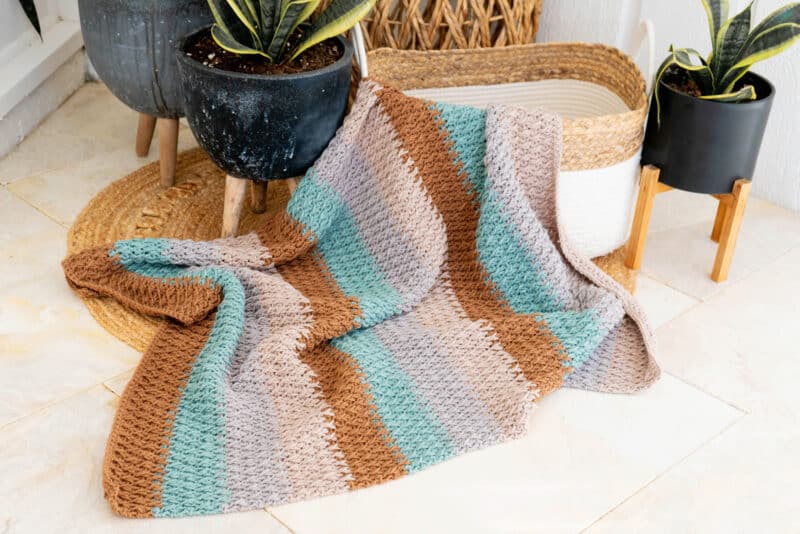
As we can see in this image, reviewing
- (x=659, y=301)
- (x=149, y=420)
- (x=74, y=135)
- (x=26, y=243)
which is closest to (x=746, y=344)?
(x=659, y=301)

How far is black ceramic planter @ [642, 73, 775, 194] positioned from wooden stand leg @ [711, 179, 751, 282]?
2 cm

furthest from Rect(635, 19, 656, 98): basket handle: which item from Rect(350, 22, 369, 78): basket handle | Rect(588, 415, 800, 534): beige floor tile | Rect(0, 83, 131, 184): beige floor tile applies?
Rect(0, 83, 131, 184): beige floor tile

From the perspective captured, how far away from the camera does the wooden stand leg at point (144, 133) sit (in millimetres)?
1665

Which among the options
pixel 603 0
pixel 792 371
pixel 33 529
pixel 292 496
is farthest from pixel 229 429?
pixel 603 0

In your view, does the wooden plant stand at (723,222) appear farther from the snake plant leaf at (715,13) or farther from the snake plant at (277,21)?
the snake plant at (277,21)

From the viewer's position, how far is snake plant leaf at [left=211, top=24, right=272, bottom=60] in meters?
1.21

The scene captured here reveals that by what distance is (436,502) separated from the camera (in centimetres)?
98

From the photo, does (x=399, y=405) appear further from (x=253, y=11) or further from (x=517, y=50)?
(x=517, y=50)

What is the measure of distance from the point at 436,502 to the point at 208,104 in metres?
0.64

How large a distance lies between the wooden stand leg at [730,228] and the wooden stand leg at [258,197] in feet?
2.47

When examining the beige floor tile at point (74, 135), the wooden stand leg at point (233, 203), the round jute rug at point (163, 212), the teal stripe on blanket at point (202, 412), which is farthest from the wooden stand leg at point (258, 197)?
the beige floor tile at point (74, 135)

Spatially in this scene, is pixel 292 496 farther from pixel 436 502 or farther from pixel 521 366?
pixel 521 366

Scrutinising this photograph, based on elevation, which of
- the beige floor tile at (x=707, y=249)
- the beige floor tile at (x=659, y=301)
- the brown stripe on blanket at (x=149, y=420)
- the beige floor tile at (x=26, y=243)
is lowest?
the beige floor tile at (x=659, y=301)

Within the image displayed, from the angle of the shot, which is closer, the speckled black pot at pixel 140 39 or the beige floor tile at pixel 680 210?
the speckled black pot at pixel 140 39
